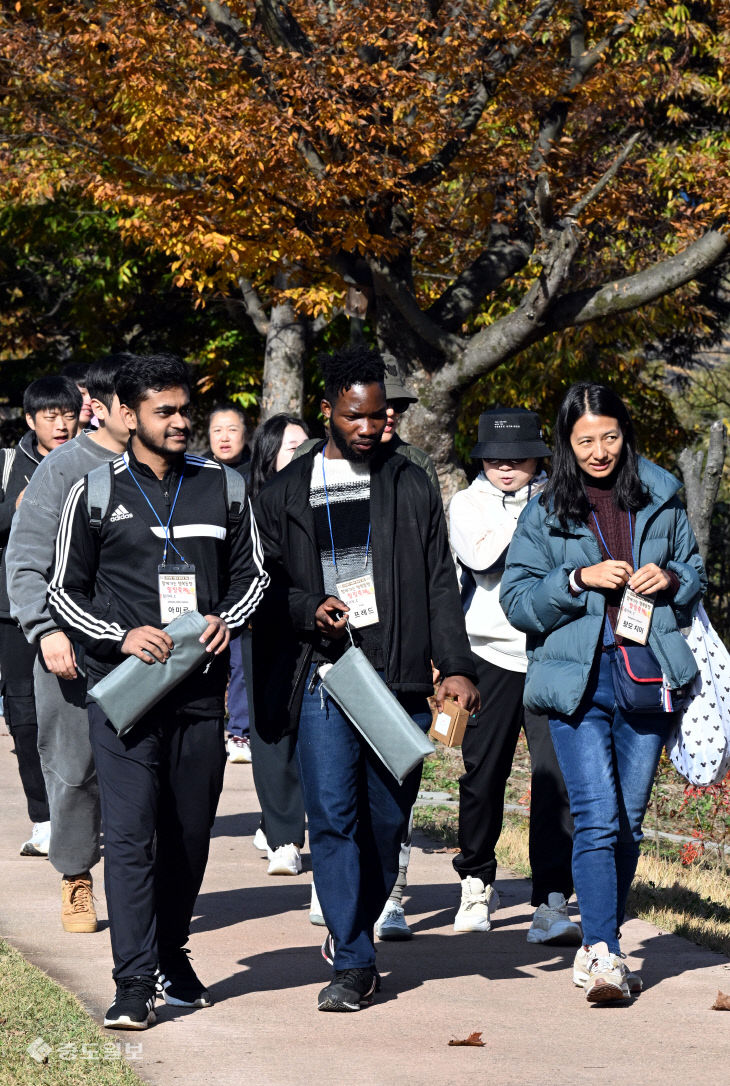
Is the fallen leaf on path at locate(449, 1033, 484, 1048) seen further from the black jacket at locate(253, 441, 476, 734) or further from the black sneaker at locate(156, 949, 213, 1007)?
the black jacket at locate(253, 441, 476, 734)

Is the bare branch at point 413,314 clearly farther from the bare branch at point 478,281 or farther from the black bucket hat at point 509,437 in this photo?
the black bucket hat at point 509,437

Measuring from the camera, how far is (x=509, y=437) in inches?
251

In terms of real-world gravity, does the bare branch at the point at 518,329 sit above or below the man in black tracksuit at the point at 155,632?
above

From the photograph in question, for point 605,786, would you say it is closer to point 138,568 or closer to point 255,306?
point 138,568

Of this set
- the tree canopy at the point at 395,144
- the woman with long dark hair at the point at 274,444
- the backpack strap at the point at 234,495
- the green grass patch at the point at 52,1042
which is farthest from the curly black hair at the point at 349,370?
the tree canopy at the point at 395,144

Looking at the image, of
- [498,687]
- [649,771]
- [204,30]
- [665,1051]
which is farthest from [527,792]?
[204,30]

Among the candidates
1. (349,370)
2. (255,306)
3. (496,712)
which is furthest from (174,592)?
(255,306)

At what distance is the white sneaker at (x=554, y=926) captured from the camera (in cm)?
603

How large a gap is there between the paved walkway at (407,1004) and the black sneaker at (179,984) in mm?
44

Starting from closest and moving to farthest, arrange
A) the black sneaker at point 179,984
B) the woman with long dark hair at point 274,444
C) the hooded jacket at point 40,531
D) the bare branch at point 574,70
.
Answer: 1. the black sneaker at point 179,984
2. the hooded jacket at point 40,531
3. the woman with long dark hair at point 274,444
4. the bare branch at point 574,70

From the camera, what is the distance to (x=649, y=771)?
5.32 metres

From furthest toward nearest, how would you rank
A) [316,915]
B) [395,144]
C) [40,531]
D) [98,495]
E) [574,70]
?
[574,70] < [395,144] < [316,915] < [40,531] < [98,495]

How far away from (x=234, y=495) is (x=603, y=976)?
194 centimetres

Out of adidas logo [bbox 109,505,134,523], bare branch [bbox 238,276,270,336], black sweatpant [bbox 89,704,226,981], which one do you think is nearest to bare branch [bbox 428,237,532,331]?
bare branch [bbox 238,276,270,336]
